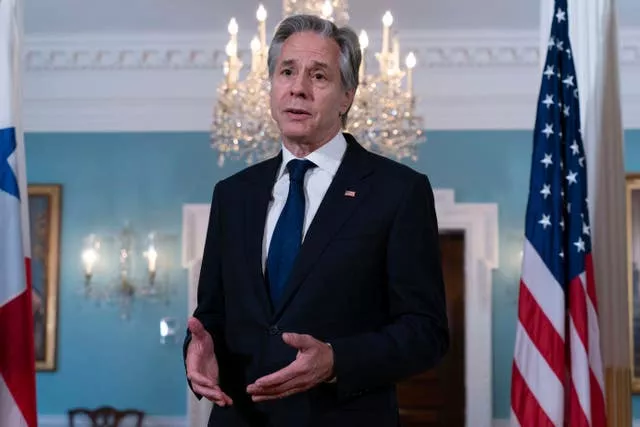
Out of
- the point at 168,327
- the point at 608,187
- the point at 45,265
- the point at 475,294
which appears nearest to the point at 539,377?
the point at 608,187

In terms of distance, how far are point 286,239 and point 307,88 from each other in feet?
1.04

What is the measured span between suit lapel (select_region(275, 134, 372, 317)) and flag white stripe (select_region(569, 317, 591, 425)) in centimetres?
144

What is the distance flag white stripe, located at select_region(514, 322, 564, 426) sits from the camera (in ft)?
9.61

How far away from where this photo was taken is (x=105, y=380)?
722 centimetres

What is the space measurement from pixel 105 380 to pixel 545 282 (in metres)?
5.08

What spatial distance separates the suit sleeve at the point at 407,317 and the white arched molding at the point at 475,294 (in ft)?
17.4

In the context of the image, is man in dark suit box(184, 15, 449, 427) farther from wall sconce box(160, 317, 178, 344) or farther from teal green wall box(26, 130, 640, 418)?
wall sconce box(160, 317, 178, 344)

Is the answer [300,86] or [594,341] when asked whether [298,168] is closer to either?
[300,86]

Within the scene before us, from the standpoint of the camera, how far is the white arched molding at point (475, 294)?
692cm

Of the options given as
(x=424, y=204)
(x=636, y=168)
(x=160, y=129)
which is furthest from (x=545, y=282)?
(x=160, y=129)

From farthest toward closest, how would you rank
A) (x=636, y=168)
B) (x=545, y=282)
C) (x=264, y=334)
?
(x=636, y=168) → (x=545, y=282) → (x=264, y=334)

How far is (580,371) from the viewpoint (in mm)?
2912

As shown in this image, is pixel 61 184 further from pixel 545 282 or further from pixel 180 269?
pixel 545 282

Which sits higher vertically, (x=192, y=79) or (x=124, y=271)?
(x=192, y=79)
